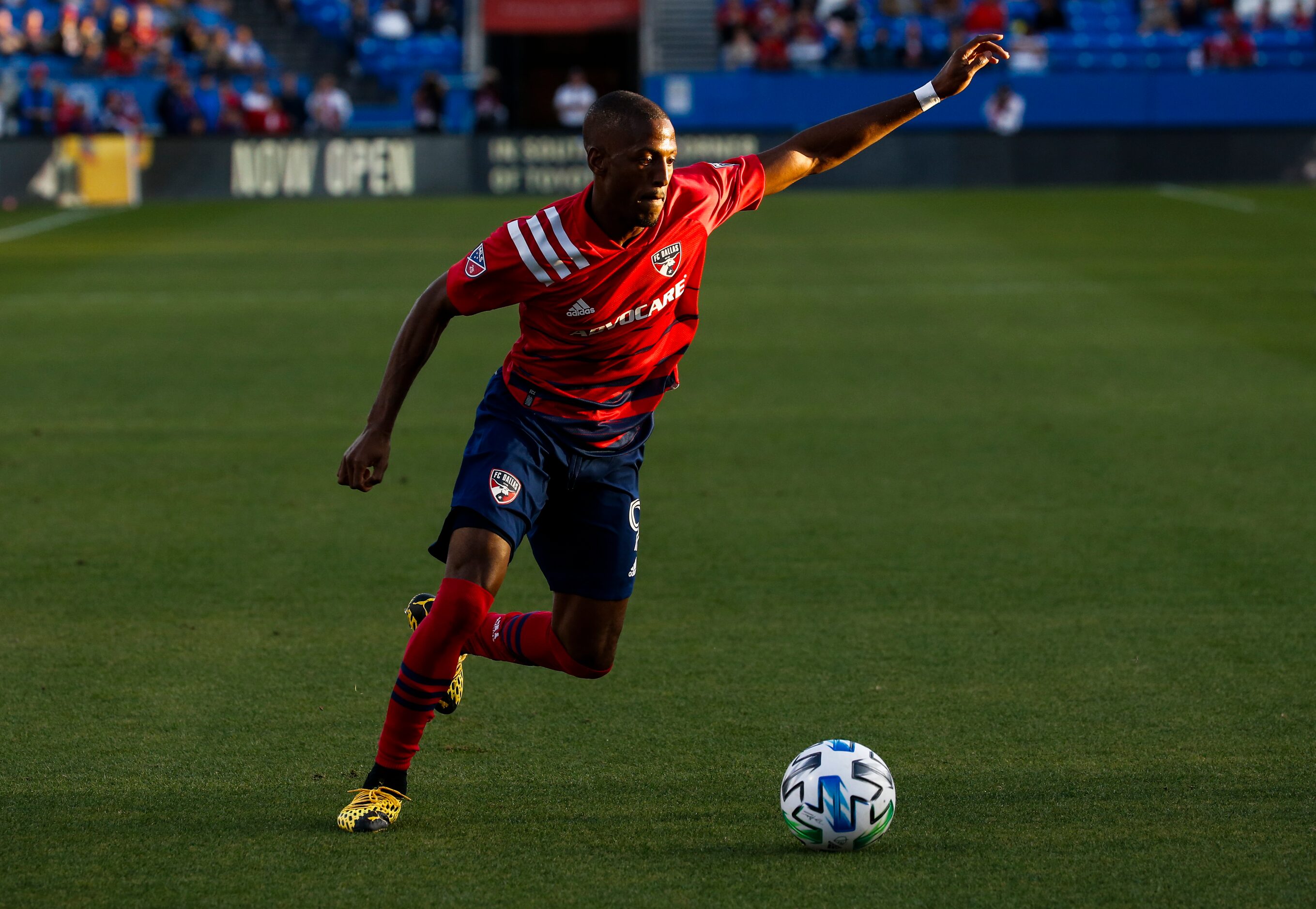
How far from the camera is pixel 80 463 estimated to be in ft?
31.6

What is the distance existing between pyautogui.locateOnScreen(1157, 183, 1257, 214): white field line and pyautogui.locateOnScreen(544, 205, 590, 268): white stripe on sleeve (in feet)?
72.0

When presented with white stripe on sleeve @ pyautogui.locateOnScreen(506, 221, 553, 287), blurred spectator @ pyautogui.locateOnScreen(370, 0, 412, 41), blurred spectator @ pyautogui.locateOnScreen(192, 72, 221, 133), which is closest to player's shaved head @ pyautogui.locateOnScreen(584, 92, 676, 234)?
white stripe on sleeve @ pyautogui.locateOnScreen(506, 221, 553, 287)

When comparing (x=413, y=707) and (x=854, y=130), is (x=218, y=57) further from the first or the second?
(x=413, y=707)

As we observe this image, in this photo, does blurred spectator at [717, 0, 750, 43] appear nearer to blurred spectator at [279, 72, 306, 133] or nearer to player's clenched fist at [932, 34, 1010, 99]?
blurred spectator at [279, 72, 306, 133]

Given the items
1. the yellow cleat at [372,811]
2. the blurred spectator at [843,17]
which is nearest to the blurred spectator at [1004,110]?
the blurred spectator at [843,17]

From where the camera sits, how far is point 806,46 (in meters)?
35.8

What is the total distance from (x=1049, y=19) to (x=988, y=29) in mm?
2312

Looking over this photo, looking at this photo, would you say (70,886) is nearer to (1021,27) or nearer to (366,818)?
(366,818)

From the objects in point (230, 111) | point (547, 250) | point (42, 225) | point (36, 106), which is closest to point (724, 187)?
point (547, 250)

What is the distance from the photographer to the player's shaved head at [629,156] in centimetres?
457

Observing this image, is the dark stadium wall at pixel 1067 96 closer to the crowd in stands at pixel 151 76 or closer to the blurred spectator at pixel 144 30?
the crowd in stands at pixel 151 76

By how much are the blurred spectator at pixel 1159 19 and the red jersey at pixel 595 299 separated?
113 ft

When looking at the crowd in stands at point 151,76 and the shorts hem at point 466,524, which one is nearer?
the shorts hem at point 466,524

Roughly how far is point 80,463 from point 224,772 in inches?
203
